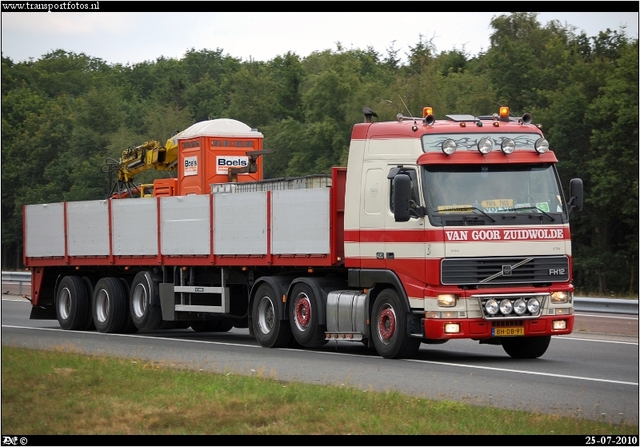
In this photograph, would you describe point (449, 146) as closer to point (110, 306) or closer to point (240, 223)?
point (240, 223)

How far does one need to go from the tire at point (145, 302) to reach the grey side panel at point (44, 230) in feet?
9.81

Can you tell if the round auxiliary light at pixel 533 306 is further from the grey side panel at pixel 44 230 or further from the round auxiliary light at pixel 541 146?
the grey side panel at pixel 44 230

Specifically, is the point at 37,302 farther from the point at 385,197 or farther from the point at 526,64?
the point at 526,64

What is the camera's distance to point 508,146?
17.2m

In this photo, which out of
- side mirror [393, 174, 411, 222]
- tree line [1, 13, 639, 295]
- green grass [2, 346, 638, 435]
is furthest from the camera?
tree line [1, 13, 639, 295]

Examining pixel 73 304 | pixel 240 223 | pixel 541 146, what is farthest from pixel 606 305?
pixel 73 304

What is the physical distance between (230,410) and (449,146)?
6.75m

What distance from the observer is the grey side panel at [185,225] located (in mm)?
22266

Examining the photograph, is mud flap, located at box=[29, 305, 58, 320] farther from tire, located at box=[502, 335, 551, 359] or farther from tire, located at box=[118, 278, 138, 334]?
tire, located at box=[502, 335, 551, 359]

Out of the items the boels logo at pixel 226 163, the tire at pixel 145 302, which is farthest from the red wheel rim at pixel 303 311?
the boels logo at pixel 226 163

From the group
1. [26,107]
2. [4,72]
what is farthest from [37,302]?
[4,72]

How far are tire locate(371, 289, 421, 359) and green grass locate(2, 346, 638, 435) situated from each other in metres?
3.53

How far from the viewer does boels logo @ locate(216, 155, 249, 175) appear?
2498cm

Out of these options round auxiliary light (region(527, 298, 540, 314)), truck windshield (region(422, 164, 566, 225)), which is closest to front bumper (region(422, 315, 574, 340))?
round auxiliary light (region(527, 298, 540, 314))
